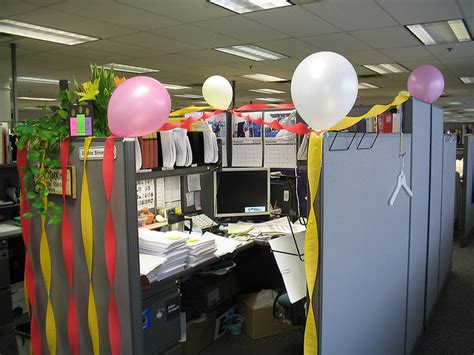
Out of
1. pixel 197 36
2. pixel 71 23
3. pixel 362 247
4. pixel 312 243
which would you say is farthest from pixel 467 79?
pixel 312 243

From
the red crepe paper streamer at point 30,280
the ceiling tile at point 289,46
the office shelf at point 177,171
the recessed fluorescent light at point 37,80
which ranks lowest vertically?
the red crepe paper streamer at point 30,280

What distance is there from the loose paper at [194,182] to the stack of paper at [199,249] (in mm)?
610

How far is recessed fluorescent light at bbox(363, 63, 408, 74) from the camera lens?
21.9 feet

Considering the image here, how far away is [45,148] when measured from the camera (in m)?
1.66

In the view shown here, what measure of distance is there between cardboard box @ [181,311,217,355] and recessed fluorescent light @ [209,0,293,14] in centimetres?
271

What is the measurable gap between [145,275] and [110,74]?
0.84m

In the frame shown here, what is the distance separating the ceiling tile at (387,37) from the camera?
14.9ft

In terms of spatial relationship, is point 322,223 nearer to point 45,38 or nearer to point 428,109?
point 428,109

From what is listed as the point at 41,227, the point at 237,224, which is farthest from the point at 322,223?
the point at 237,224

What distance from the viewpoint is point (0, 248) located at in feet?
9.23

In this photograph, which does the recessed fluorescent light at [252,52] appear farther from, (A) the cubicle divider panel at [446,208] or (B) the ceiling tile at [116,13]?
(A) the cubicle divider panel at [446,208]

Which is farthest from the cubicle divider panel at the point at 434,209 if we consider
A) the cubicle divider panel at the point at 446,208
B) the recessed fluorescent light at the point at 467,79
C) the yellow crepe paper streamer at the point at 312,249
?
the recessed fluorescent light at the point at 467,79

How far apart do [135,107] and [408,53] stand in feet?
17.4

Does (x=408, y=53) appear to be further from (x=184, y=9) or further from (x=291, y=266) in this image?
(x=291, y=266)
